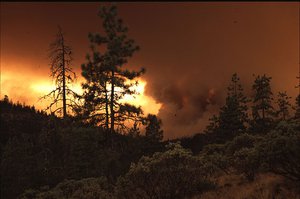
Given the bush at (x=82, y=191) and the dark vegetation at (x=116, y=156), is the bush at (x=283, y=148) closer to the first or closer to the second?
the dark vegetation at (x=116, y=156)

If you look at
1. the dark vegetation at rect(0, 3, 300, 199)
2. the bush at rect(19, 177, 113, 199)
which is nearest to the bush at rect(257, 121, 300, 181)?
the dark vegetation at rect(0, 3, 300, 199)

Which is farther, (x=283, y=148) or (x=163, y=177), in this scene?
(x=163, y=177)

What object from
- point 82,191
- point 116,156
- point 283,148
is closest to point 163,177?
point 82,191

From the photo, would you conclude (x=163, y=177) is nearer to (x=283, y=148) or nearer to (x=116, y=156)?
(x=283, y=148)

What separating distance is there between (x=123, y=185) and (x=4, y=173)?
87.3 feet

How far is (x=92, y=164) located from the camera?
2117 cm

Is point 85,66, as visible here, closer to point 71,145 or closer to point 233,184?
point 71,145

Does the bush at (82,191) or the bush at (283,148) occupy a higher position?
the bush at (283,148)

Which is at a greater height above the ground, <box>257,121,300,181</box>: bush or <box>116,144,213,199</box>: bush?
<box>257,121,300,181</box>: bush

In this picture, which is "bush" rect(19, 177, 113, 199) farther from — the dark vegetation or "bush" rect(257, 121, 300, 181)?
"bush" rect(257, 121, 300, 181)

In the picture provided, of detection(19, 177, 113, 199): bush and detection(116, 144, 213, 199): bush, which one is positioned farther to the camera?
detection(19, 177, 113, 199): bush

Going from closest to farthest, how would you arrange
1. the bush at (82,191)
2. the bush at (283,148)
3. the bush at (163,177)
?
the bush at (283,148) < the bush at (163,177) < the bush at (82,191)

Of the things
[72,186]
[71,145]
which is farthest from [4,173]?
[72,186]

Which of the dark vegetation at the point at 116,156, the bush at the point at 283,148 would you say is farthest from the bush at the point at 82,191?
the bush at the point at 283,148
